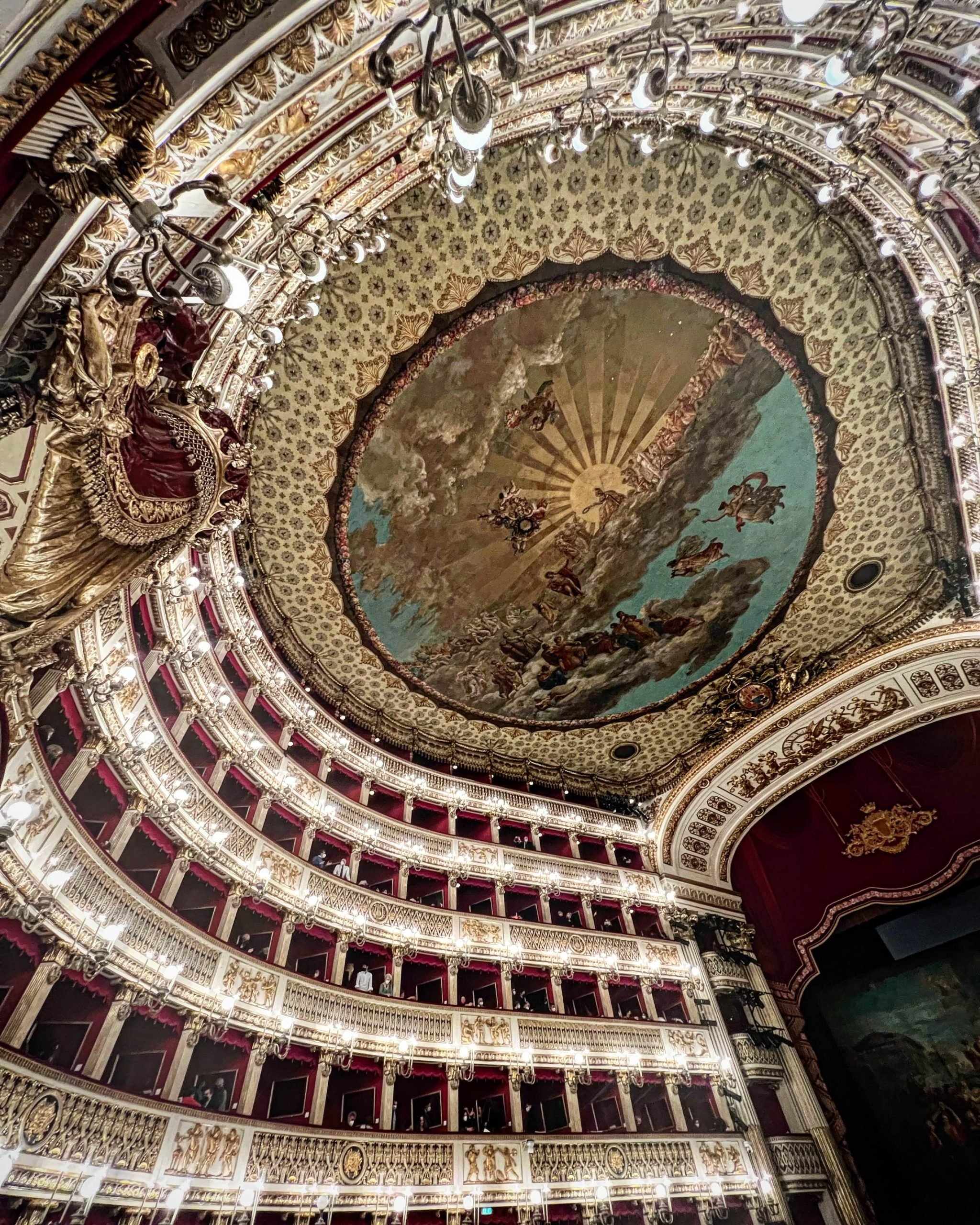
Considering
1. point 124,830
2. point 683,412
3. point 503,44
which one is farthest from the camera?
point 683,412

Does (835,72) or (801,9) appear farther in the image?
(835,72)

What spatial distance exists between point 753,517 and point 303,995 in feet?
51.0

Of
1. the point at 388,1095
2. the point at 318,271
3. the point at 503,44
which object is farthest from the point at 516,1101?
the point at 503,44

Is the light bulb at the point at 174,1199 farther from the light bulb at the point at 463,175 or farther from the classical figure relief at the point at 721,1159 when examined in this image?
the light bulb at the point at 463,175

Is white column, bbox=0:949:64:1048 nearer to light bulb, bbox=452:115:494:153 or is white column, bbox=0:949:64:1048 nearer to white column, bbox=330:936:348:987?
white column, bbox=330:936:348:987

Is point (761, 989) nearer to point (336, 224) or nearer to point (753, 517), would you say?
point (753, 517)

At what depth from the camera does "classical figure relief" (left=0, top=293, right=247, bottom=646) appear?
16.0 feet

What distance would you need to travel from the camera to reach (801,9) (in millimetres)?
4418

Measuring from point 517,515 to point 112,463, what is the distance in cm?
954

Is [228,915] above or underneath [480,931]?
underneath

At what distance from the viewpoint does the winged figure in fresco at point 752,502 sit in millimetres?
14367

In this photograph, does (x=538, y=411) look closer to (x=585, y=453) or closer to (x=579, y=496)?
(x=585, y=453)

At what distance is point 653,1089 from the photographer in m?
14.2

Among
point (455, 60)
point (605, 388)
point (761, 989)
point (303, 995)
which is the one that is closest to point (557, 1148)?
point (303, 995)
